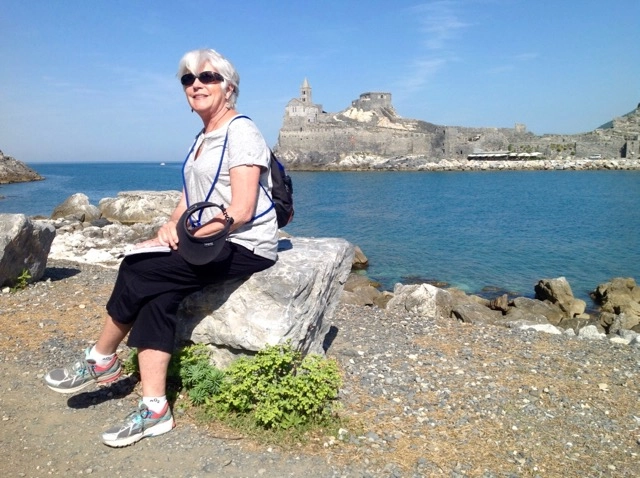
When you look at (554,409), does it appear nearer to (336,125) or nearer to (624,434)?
(624,434)

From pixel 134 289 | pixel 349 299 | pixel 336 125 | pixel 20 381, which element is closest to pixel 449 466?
pixel 134 289

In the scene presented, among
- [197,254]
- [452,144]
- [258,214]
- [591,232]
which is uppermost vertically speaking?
[452,144]

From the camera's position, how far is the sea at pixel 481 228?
18.2m

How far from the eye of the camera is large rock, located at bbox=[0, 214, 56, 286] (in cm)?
764

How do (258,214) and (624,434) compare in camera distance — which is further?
(624,434)

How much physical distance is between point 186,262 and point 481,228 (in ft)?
93.2

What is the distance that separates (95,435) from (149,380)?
63cm

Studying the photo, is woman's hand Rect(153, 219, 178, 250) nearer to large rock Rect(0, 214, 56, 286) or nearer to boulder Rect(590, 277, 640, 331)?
large rock Rect(0, 214, 56, 286)

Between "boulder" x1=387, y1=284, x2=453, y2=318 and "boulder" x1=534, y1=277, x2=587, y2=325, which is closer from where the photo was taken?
"boulder" x1=387, y1=284, x2=453, y2=318

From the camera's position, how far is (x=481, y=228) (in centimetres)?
3012

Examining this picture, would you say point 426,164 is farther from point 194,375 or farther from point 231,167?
point 231,167

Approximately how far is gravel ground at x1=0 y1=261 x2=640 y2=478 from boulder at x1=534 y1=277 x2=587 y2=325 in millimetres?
6105

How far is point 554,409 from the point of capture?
4.96m

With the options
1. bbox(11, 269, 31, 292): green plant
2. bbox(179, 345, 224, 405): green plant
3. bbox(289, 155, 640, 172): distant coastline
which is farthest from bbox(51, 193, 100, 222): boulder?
bbox(289, 155, 640, 172): distant coastline
